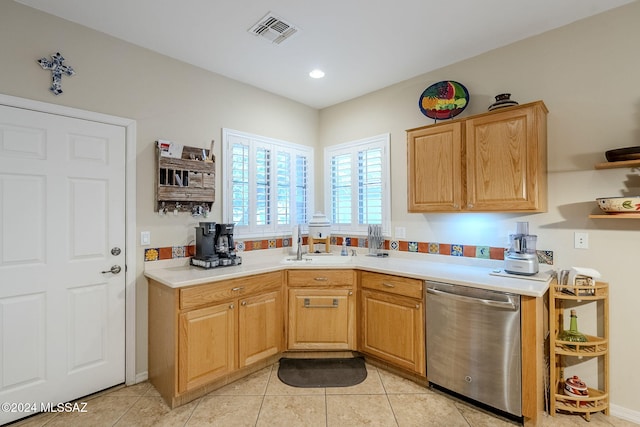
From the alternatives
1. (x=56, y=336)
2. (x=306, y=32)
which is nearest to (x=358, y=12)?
(x=306, y=32)

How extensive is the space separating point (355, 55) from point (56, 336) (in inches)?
128

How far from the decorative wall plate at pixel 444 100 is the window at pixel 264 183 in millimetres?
1631

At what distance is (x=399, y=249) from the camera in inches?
130

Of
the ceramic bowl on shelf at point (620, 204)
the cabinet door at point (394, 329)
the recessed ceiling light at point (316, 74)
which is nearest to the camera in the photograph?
the ceramic bowl on shelf at point (620, 204)

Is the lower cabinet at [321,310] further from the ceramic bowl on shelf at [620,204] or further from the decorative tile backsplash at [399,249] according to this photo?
the ceramic bowl on shelf at [620,204]

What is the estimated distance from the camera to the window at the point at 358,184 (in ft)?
11.4

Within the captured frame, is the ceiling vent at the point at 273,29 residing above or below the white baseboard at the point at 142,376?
above

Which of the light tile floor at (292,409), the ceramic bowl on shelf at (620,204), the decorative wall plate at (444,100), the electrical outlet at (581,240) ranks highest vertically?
the decorative wall plate at (444,100)

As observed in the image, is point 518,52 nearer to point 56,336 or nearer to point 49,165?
point 49,165

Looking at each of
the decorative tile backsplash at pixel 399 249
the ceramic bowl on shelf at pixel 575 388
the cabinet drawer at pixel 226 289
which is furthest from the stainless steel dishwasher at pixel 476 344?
the cabinet drawer at pixel 226 289

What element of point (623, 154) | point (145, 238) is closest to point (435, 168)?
point (623, 154)

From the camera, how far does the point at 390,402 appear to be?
2.30m

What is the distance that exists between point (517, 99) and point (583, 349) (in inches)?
76.5

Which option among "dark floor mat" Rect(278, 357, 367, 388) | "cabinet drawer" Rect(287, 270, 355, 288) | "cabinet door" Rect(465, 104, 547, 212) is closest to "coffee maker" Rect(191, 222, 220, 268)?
"cabinet drawer" Rect(287, 270, 355, 288)
